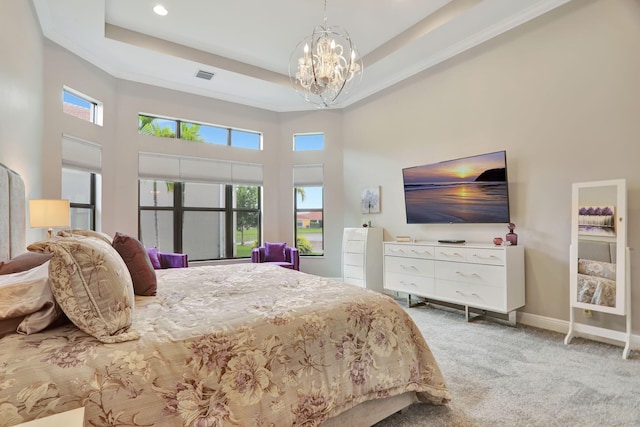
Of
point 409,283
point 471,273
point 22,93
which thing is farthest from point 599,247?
point 22,93

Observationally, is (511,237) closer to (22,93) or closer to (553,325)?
(553,325)

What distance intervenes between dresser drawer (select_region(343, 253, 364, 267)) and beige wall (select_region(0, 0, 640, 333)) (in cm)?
71

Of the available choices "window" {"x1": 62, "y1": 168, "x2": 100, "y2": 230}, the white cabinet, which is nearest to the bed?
"window" {"x1": 62, "y1": 168, "x2": 100, "y2": 230}

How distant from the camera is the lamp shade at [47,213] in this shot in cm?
284

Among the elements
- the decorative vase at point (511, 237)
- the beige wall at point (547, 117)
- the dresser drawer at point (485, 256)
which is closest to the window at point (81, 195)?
the beige wall at point (547, 117)

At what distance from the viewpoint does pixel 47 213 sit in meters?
2.88

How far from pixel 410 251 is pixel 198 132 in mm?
4162

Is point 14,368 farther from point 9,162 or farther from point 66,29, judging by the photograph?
point 66,29

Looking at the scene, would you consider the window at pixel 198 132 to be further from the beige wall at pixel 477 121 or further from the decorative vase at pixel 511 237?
the decorative vase at pixel 511 237

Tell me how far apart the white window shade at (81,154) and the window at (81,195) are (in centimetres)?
13

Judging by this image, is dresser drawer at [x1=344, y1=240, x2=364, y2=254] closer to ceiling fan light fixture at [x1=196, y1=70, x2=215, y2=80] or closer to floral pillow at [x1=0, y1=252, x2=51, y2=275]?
ceiling fan light fixture at [x1=196, y1=70, x2=215, y2=80]

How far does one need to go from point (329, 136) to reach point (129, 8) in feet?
11.6

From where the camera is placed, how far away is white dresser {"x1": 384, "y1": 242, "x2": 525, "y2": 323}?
3328 millimetres

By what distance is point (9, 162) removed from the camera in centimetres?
259
